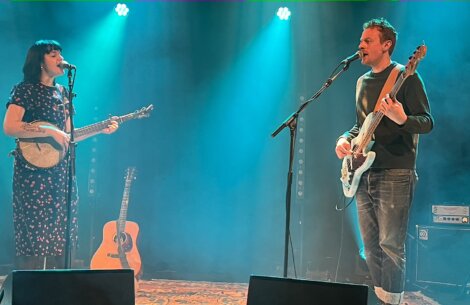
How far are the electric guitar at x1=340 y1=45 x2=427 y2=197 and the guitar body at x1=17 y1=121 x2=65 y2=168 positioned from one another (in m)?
2.03

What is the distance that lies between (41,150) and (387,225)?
7.81 feet

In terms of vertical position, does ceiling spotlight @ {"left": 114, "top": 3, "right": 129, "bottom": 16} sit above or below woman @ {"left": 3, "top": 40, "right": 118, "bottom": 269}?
above

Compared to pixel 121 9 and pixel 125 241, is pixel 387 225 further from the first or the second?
pixel 121 9

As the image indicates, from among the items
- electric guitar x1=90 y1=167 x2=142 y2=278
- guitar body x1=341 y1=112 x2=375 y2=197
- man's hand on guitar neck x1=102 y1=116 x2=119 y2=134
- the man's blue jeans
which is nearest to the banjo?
man's hand on guitar neck x1=102 y1=116 x2=119 y2=134

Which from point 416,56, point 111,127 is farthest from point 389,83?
point 111,127

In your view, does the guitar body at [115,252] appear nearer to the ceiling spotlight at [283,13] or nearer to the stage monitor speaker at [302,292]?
the stage monitor speaker at [302,292]

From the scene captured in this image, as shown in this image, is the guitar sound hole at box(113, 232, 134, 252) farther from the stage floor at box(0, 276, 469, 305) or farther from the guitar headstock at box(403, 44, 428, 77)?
the guitar headstock at box(403, 44, 428, 77)

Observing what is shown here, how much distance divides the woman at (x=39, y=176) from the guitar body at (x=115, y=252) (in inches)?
28.2

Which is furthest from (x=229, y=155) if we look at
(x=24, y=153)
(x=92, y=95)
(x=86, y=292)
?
(x=86, y=292)

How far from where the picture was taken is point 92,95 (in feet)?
16.9

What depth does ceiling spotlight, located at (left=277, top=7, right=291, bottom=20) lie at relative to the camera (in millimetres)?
4832

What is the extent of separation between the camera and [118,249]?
3990 millimetres

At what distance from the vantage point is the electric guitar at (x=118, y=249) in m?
3.96

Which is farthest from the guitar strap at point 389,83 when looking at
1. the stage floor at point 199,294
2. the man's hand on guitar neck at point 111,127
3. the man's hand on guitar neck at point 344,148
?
the man's hand on guitar neck at point 111,127
